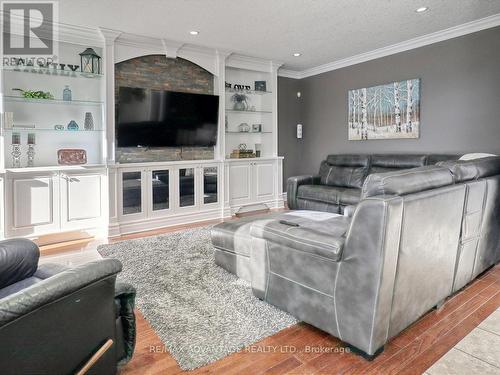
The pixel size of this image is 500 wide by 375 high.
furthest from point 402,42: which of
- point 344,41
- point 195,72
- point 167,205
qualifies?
point 167,205

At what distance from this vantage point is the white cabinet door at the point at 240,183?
5.70 meters

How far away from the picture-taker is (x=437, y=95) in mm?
4652

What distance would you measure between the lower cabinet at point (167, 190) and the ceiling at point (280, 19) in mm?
1827

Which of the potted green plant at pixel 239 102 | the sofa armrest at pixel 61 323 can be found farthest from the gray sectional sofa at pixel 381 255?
the potted green plant at pixel 239 102

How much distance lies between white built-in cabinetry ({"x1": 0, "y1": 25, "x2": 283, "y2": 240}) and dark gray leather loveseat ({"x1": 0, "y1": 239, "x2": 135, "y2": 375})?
8.28 feet

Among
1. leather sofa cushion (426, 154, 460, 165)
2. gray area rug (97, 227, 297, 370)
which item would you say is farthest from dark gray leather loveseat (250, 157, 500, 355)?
leather sofa cushion (426, 154, 460, 165)

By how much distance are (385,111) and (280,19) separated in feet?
7.56

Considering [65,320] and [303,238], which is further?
[303,238]

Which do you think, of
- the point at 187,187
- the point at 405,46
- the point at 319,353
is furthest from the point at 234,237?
the point at 405,46

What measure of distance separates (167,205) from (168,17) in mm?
2487

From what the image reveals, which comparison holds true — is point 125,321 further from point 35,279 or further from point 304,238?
point 304,238

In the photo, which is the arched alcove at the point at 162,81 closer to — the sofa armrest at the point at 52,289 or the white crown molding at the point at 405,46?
the white crown molding at the point at 405,46

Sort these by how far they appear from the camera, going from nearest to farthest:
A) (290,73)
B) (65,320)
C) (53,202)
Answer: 1. (65,320)
2. (53,202)
3. (290,73)

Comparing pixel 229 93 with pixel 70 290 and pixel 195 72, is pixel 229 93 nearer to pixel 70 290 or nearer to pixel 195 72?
pixel 195 72
